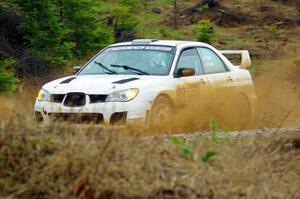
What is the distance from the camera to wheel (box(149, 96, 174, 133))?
11.5m

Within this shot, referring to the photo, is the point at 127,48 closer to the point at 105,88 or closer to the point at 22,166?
the point at 105,88

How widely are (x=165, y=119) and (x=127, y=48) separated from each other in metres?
1.79

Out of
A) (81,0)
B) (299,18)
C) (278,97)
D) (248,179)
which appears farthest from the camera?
(299,18)

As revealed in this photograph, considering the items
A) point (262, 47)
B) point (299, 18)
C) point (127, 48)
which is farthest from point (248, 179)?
point (299, 18)

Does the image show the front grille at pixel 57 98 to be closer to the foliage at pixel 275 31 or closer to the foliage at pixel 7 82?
the foliage at pixel 7 82

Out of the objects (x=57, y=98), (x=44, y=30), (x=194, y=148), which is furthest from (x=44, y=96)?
(x=44, y=30)

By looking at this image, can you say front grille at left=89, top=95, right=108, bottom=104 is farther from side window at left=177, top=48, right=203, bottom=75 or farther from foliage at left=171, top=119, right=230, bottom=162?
foliage at left=171, top=119, right=230, bottom=162

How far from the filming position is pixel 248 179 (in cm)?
612

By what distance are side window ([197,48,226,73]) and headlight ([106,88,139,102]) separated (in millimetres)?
2353

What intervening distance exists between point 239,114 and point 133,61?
2.26 meters

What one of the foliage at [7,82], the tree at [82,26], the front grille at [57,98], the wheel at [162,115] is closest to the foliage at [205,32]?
the tree at [82,26]

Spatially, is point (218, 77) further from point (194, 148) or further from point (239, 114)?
point (194, 148)

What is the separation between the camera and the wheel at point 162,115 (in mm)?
11469

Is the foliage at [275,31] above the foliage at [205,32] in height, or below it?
below
